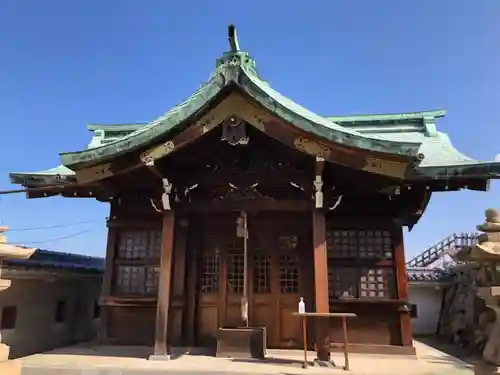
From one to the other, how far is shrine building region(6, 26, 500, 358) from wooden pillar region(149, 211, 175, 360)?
3cm

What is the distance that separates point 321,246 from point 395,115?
24.9ft

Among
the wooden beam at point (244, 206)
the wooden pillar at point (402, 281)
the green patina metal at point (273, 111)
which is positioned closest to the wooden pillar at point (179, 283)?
the wooden beam at point (244, 206)

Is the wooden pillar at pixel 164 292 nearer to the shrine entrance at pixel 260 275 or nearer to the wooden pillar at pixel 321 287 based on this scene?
the shrine entrance at pixel 260 275

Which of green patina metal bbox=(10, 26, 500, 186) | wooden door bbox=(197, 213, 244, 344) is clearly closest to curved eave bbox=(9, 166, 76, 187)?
green patina metal bbox=(10, 26, 500, 186)

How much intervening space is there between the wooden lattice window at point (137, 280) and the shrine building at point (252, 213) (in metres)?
0.03

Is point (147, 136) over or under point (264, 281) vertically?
over

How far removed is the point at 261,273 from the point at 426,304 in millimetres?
10981

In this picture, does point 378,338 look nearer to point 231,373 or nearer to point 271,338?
point 271,338

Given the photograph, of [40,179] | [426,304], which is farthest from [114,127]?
[426,304]

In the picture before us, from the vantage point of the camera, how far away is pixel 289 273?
10125mm

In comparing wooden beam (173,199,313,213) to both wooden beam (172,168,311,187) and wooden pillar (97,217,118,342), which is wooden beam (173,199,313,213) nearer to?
wooden beam (172,168,311,187)

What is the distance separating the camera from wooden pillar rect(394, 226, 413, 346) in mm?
9195

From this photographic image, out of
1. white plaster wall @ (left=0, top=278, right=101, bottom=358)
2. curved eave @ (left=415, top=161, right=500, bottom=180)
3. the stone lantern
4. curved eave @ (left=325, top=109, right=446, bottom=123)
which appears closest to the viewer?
the stone lantern

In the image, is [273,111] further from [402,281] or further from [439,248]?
[439,248]
